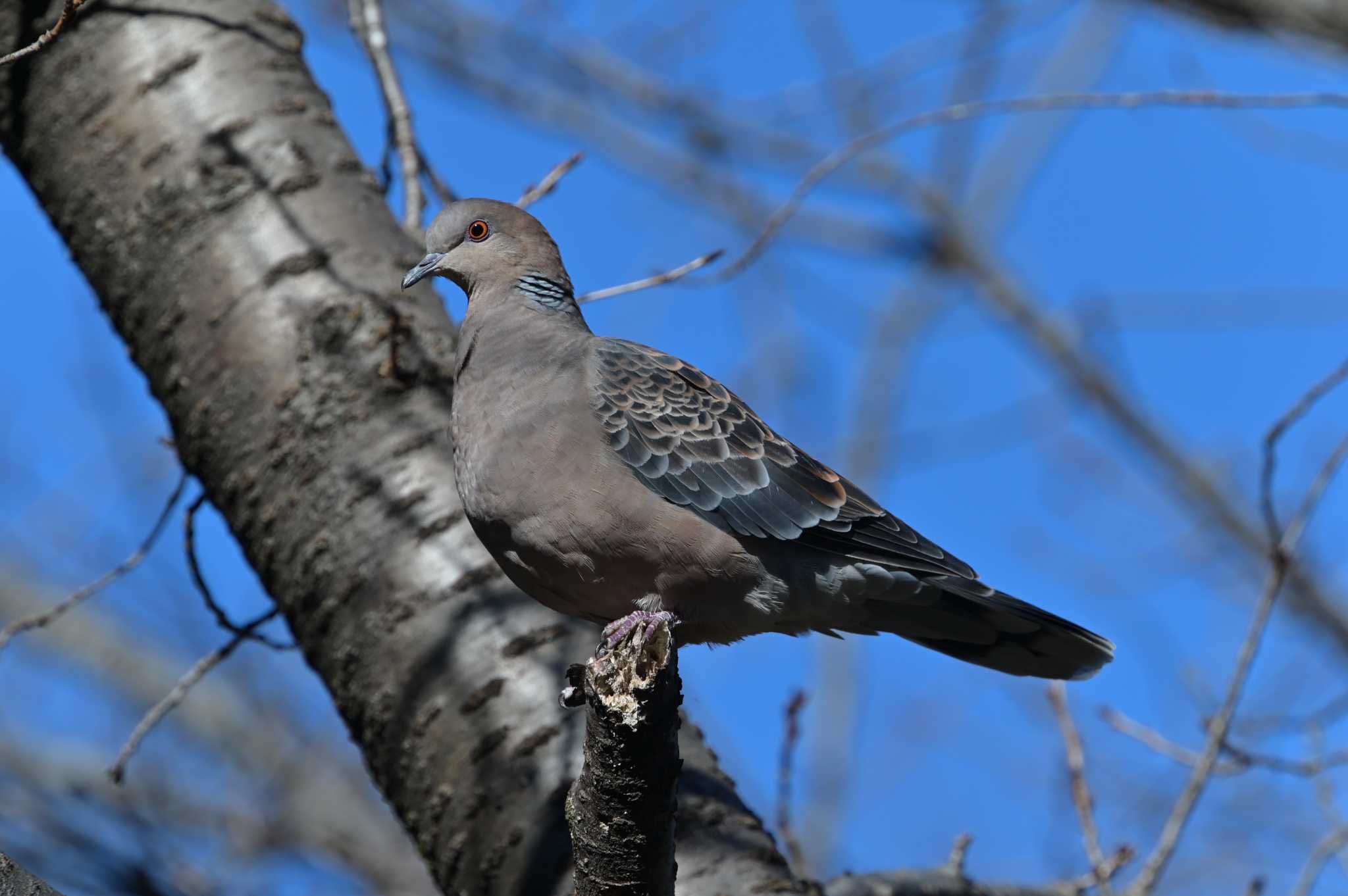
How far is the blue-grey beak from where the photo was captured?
3.30 m

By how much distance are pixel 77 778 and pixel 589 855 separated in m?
6.00

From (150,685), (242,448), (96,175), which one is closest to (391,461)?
(242,448)

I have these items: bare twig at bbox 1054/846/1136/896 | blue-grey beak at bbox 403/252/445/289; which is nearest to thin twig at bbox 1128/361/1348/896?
bare twig at bbox 1054/846/1136/896

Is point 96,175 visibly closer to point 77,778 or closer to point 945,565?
point 945,565

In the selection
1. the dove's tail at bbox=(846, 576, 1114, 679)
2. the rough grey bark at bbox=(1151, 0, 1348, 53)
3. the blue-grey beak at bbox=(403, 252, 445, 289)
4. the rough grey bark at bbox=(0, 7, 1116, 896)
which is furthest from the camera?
the rough grey bark at bbox=(1151, 0, 1348, 53)

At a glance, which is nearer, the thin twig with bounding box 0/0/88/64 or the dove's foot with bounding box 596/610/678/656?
the thin twig with bounding box 0/0/88/64

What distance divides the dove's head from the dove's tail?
3.72 ft

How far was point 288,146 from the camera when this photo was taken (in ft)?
11.3

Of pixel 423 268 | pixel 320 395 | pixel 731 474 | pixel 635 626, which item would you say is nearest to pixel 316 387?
pixel 320 395

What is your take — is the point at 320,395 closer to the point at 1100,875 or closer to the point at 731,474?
the point at 731,474

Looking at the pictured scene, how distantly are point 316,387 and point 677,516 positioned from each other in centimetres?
96

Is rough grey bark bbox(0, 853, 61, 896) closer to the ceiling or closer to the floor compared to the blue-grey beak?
closer to the floor

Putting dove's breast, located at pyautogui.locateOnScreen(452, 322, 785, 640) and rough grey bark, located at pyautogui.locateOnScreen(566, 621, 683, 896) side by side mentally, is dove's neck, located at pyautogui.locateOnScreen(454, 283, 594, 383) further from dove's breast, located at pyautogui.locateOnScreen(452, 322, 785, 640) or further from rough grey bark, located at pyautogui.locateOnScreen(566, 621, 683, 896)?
rough grey bark, located at pyautogui.locateOnScreen(566, 621, 683, 896)

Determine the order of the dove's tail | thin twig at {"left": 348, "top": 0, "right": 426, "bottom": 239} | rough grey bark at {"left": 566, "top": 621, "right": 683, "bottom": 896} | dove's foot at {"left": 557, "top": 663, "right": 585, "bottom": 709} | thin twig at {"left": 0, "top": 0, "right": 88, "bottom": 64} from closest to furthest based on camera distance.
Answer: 1. rough grey bark at {"left": 566, "top": 621, "right": 683, "bottom": 896}
2. thin twig at {"left": 0, "top": 0, "right": 88, "bottom": 64}
3. dove's foot at {"left": 557, "top": 663, "right": 585, "bottom": 709}
4. the dove's tail
5. thin twig at {"left": 348, "top": 0, "right": 426, "bottom": 239}
